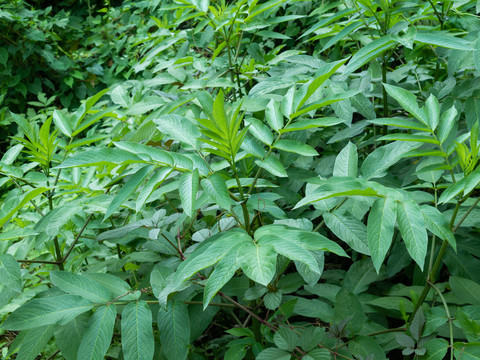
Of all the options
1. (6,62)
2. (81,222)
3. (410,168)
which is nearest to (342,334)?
(410,168)

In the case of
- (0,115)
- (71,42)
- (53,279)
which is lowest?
(0,115)

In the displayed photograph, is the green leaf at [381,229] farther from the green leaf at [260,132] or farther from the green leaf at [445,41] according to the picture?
the green leaf at [445,41]

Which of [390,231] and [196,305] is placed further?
[196,305]

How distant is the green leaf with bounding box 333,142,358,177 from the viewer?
1.14 m

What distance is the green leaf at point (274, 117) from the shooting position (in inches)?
42.4

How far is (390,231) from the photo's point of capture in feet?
2.67

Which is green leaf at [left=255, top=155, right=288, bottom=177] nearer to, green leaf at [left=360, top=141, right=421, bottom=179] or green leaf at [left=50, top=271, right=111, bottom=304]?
green leaf at [left=360, top=141, right=421, bottom=179]

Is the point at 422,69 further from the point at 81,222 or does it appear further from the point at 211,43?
the point at 81,222

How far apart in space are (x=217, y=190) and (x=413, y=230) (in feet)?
1.33

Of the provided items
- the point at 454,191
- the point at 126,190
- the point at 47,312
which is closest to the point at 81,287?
the point at 47,312

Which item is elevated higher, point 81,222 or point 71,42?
point 81,222

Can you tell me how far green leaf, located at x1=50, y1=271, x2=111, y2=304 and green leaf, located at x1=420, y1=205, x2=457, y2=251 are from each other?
29.5 inches

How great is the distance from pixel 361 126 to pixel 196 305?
82 cm

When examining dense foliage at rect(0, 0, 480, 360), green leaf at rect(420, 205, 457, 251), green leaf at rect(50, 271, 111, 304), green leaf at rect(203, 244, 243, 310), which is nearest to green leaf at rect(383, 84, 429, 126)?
dense foliage at rect(0, 0, 480, 360)
